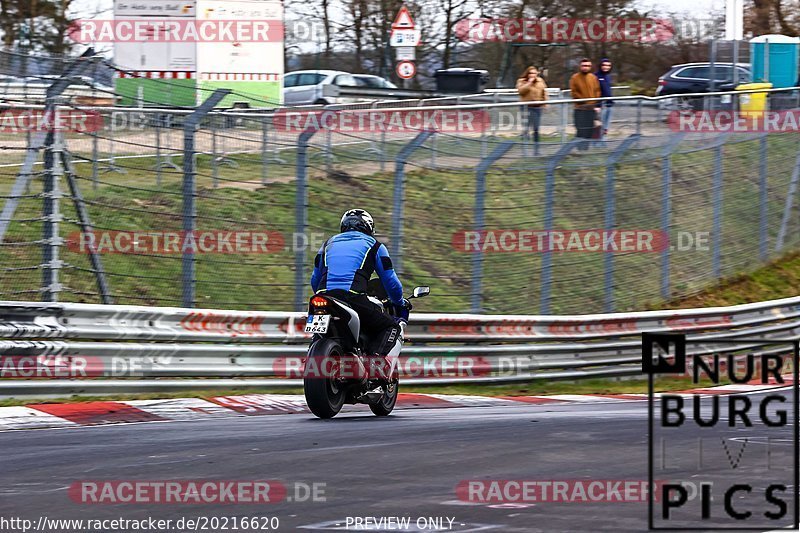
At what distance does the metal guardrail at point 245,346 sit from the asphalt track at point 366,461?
1040mm

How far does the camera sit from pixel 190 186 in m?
12.3

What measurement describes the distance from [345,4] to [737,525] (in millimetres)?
38747

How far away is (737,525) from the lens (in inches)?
231

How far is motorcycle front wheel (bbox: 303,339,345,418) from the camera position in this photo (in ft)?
32.5

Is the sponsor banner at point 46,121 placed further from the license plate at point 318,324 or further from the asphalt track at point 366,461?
the license plate at point 318,324

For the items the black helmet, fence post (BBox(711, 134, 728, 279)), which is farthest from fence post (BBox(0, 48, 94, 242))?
Answer: fence post (BBox(711, 134, 728, 279))

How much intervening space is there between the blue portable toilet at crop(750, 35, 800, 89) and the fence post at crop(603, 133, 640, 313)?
1954 centimetres

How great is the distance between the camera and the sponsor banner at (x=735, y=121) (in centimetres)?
1938

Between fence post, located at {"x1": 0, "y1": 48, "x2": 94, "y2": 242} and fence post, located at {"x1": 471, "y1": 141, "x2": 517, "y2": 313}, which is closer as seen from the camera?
fence post, located at {"x1": 0, "y1": 48, "x2": 94, "y2": 242}

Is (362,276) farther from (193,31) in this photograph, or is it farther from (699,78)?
(699,78)

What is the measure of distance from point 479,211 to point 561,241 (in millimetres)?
2692

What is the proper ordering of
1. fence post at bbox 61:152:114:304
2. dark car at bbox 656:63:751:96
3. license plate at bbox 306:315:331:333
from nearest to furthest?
1. license plate at bbox 306:315:331:333
2. fence post at bbox 61:152:114:304
3. dark car at bbox 656:63:751:96

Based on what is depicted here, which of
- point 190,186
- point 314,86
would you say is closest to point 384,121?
point 190,186

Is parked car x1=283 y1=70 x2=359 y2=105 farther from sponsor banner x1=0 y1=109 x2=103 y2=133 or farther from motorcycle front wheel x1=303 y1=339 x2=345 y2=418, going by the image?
motorcycle front wheel x1=303 y1=339 x2=345 y2=418
